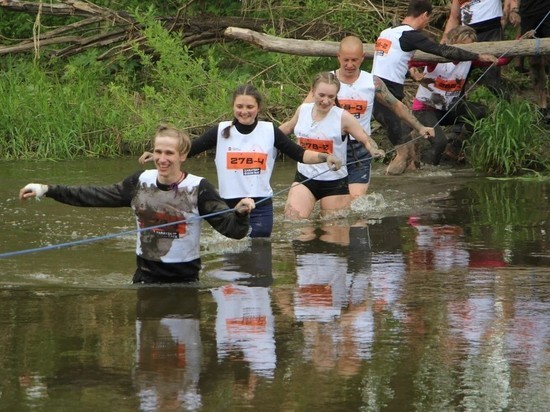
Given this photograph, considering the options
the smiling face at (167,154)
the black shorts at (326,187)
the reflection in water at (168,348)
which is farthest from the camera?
the black shorts at (326,187)

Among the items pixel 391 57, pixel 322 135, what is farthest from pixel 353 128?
pixel 391 57

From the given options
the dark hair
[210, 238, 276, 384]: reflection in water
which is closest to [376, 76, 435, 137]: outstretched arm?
the dark hair

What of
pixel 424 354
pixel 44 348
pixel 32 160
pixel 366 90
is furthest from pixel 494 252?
pixel 32 160

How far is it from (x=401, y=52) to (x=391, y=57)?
0.39ft

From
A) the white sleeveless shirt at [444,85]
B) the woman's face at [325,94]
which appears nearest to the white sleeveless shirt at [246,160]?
the woman's face at [325,94]

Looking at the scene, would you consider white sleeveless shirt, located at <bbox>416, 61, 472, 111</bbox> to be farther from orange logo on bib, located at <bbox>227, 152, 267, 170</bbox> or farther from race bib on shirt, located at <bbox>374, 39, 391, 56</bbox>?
orange logo on bib, located at <bbox>227, 152, 267, 170</bbox>

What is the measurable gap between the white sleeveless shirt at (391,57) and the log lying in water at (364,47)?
534 millimetres

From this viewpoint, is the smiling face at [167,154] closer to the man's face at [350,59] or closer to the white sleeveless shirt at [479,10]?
the man's face at [350,59]

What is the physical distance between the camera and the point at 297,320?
7.13 meters

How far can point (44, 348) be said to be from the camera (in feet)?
21.3

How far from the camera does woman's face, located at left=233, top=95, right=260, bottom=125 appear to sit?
31.5ft

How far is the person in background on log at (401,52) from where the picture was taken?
1291cm

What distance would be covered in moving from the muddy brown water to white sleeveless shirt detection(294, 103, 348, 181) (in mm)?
502

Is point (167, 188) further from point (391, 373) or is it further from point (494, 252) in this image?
point (494, 252)
